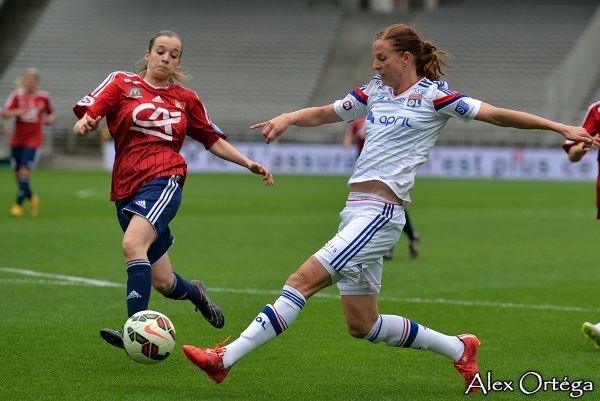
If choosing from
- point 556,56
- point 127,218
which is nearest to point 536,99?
point 556,56

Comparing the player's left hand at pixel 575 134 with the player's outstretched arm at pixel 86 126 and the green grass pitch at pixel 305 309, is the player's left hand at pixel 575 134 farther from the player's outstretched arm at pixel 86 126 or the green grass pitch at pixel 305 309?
the player's outstretched arm at pixel 86 126

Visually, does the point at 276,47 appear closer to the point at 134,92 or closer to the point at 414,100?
the point at 134,92

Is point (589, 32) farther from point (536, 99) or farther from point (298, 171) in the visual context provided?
point (298, 171)

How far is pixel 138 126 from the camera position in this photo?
7.30 metres

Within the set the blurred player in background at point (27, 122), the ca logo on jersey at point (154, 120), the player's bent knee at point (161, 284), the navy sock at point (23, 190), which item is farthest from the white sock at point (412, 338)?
the blurred player in background at point (27, 122)

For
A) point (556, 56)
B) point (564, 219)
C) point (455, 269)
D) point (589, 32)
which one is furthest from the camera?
point (556, 56)

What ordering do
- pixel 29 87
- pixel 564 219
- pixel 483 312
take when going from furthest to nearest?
1. pixel 564 219
2. pixel 29 87
3. pixel 483 312

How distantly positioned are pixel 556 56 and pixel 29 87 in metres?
28.7

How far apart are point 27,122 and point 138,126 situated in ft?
41.9

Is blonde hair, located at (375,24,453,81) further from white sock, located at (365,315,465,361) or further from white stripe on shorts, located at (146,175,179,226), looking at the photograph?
white stripe on shorts, located at (146,175,179,226)

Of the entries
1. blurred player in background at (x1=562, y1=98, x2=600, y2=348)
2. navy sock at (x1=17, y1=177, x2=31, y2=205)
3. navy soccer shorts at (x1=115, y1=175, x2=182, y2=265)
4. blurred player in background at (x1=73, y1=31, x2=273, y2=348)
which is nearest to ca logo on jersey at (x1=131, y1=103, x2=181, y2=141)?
blurred player in background at (x1=73, y1=31, x2=273, y2=348)

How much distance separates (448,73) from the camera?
145 ft

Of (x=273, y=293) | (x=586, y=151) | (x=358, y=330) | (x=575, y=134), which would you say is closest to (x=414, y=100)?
(x=575, y=134)


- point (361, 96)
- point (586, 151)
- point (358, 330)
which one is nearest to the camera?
point (358, 330)
